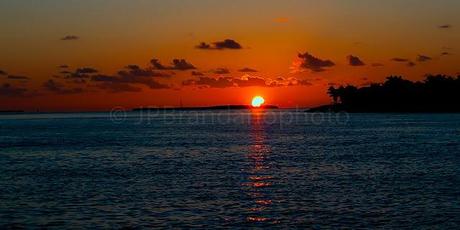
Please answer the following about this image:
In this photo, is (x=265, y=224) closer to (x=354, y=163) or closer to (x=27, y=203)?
(x=27, y=203)

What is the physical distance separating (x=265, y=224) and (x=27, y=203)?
548 inches

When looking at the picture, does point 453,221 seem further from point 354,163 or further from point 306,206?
point 354,163

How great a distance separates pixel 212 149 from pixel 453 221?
49.7 metres

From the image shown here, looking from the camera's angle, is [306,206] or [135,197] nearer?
[306,206]

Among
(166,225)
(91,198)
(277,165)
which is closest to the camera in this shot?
(166,225)

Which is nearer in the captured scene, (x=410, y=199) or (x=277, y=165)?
(x=410, y=199)

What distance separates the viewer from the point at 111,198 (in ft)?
115

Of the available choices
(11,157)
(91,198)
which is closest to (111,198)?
(91,198)

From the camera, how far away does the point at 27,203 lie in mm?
33594

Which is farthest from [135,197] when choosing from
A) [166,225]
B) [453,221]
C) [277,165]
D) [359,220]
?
[277,165]

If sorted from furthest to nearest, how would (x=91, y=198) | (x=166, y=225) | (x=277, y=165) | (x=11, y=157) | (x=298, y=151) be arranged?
(x=298, y=151) → (x=11, y=157) → (x=277, y=165) → (x=91, y=198) → (x=166, y=225)

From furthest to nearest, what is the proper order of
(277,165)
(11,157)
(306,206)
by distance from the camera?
(11,157)
(277,165)
(306,206)

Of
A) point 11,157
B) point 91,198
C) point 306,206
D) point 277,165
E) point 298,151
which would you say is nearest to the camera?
point 306,206

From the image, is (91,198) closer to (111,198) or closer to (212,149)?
(111,198)
